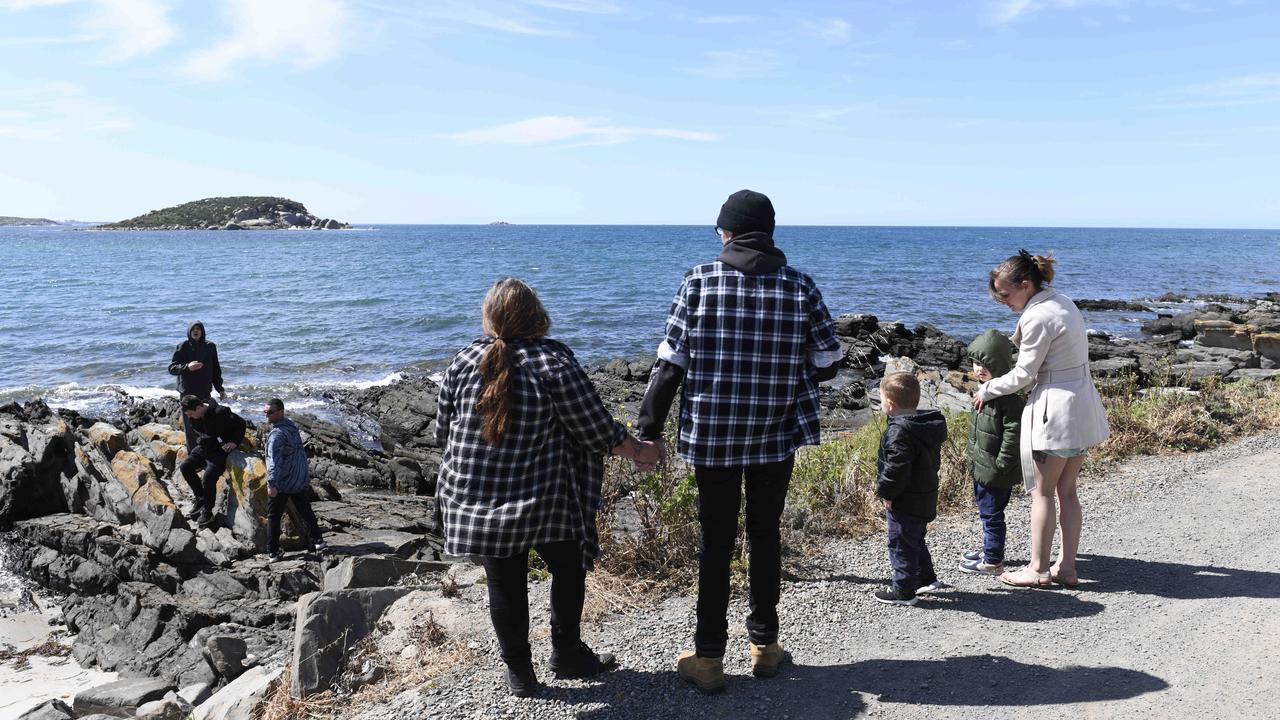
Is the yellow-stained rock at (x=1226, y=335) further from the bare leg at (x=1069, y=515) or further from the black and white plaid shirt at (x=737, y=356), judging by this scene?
the black and white plaid shirt at (x=737, y=356)

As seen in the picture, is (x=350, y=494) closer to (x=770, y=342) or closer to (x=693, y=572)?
(x=693, y=572)

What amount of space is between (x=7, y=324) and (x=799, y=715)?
128 ft

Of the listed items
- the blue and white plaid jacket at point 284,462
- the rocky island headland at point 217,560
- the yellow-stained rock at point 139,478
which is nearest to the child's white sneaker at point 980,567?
the rocky island headland at point 217,560

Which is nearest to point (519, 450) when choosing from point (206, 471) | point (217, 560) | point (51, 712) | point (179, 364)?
point (51, 712)

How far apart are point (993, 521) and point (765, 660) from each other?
2.04 meters

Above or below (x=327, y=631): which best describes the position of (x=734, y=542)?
above

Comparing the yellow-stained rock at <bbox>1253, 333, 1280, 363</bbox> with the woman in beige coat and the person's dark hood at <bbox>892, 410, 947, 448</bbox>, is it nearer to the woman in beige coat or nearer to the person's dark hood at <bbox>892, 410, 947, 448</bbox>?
the woman in beige coat

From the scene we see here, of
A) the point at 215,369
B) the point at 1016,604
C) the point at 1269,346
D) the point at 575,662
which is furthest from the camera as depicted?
the point at 1269,346

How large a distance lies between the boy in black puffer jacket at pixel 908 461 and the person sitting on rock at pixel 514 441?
5.06ft

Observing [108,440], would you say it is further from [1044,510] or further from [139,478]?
[1044,510]

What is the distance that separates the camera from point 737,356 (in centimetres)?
361

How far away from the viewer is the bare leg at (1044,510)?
15.8ft

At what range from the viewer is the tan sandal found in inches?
199

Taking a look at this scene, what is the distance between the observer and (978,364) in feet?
16.9
